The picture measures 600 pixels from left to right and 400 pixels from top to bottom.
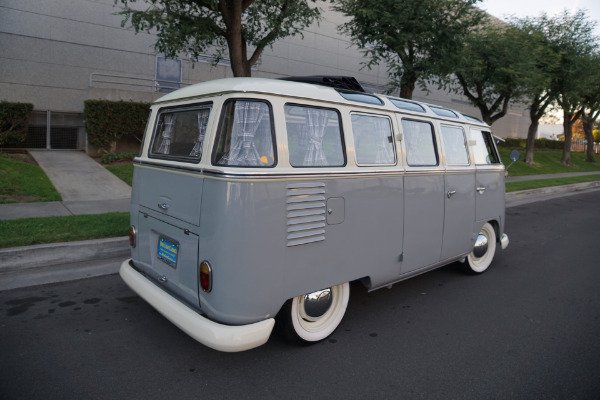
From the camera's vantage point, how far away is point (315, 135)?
10.8 ft

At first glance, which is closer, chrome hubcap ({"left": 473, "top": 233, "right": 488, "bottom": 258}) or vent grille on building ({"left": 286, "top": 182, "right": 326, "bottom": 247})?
vent grille on building ({"left": 286, "top": 182, "right": 326, "bottom": 247})

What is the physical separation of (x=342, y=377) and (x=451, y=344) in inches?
45.6

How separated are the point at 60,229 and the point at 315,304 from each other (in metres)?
4.27

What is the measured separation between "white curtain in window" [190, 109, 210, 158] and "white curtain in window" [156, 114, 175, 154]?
52 centimetres

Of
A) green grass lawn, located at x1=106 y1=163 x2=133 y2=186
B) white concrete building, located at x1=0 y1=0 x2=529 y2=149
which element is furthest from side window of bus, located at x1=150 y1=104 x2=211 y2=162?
white concrete building, located at x1=0 y1=0 x2=529 y2=149

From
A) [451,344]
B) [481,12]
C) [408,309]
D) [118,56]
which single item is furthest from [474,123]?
[118,56]

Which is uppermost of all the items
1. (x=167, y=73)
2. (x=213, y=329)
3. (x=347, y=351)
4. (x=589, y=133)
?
(x=589, y=133)

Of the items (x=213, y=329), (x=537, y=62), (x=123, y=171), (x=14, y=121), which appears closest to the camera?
(x=213, y=329)

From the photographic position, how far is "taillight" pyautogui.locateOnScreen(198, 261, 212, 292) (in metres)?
2.88

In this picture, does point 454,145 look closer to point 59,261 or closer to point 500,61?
point 59,261

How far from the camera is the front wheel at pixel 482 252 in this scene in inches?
214

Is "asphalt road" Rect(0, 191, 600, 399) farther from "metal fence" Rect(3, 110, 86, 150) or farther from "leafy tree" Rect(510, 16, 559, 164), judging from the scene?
"leafy tree" Rect(510, 16, 559, 164)

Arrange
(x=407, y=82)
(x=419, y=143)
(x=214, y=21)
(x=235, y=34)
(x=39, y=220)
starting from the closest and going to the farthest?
(x=419, y=143)
(x=39, y=220)
(x=235, y=34)
(x=214, y=21)
(x=407, y=82)

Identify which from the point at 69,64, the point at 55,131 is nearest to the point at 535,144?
the point at 69,64
